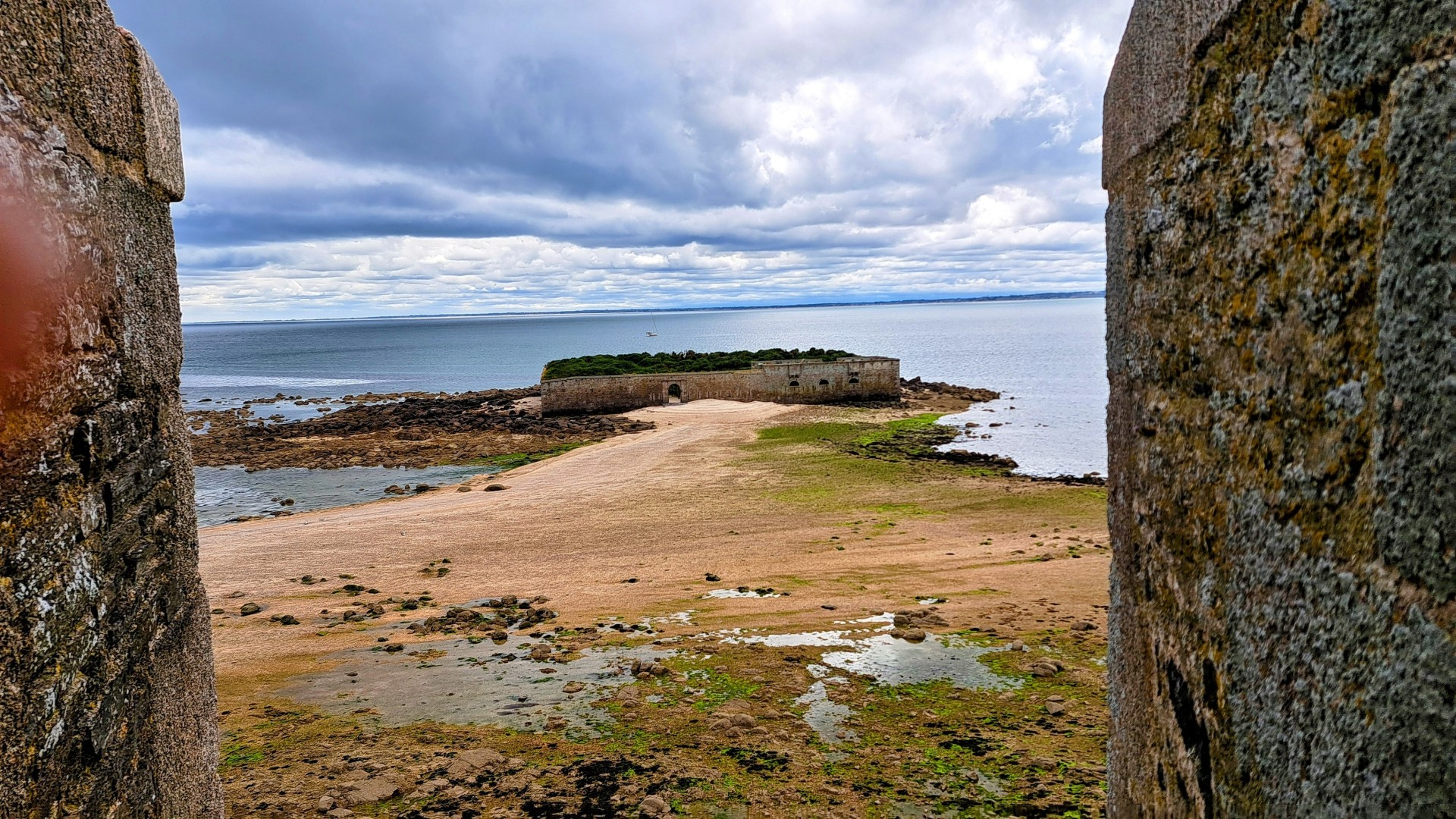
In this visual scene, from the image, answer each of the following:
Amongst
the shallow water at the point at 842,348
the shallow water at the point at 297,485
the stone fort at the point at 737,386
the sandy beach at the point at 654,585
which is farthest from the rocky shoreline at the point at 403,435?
the shallow water at the point at 842,348

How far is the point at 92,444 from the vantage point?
2818 mm

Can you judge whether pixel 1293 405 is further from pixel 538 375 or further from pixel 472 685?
pixel 538 375

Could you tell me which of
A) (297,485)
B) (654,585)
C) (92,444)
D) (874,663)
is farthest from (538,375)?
(92,444)

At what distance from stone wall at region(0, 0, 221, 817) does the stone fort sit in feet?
117

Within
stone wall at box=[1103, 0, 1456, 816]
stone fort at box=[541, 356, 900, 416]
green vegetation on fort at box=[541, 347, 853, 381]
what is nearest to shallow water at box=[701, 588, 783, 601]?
stone wall at box=[1103, 0, 1456, 816]

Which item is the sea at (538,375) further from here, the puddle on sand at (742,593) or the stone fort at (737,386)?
the puddle on sand at (742,593)

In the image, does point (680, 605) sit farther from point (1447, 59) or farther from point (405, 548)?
point (1447, 59)

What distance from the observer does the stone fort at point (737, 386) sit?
39.2 metres

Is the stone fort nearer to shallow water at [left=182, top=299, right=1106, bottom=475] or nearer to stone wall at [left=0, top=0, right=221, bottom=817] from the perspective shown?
shallow water at [left=182, top=299, right=1106, bottom=475]

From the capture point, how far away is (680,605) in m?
11.1

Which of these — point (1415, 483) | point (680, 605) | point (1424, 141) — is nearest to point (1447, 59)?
point (1424, 141)

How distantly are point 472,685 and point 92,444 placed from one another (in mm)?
5762

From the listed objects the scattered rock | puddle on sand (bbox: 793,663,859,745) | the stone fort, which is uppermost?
the stone fort

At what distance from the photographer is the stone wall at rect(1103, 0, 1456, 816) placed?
4.77 ft
